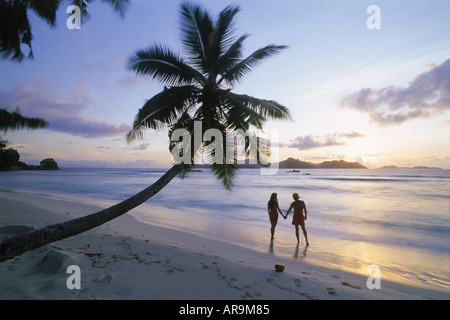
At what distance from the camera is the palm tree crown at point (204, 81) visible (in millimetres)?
5926

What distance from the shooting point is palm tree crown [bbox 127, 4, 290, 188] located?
5926 mm

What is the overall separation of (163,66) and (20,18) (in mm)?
2975

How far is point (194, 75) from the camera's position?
6105mm

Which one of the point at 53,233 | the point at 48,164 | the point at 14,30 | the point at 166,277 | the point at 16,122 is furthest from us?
the point at 48,164

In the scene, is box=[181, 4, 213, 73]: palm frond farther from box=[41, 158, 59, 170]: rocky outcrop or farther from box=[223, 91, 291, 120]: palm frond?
box=[41, 158, 59, 170]: rocky outcrop

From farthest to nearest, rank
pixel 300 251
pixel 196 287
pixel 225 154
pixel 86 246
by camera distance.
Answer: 1. pixel 300 251
2. pixel 225 154
3. pixel 86 246
4. pixel 196 287

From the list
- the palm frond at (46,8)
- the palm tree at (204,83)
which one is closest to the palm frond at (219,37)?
the palm tree at (204,83)

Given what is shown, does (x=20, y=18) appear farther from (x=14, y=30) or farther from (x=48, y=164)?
(x=48, y=164)

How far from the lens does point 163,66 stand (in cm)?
606

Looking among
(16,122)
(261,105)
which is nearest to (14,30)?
(16,122)
